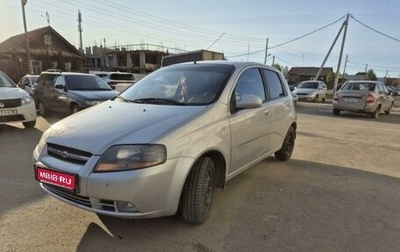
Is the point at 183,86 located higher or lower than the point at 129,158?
higher

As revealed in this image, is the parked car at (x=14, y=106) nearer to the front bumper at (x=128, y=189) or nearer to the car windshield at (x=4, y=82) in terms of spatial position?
the car windshield at (x=4, y=82)

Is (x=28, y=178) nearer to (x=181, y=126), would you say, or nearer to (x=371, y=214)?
(x=181, y=126)

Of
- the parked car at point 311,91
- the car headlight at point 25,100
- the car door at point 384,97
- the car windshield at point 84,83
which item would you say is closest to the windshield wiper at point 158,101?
the car headlight at point 25,100

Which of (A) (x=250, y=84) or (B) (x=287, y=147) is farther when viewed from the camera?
(B) (x=287, y=147)

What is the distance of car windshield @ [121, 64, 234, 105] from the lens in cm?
362

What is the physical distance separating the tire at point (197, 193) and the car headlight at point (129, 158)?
485mm

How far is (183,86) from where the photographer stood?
3.87 meters

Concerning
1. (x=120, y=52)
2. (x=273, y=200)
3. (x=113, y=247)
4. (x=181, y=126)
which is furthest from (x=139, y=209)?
(x=120, y=52)

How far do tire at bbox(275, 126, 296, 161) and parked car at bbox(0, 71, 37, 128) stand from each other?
616cm

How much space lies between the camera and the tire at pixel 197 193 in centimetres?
304

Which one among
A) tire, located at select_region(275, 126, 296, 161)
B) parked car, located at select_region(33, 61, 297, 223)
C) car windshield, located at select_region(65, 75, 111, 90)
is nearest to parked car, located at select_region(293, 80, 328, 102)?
car windshield, located at select_region(65, 75, 111, 90)

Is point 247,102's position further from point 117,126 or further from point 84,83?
point 84,83

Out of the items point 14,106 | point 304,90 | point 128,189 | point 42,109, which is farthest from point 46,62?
point 128,189

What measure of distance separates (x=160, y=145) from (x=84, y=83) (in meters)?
8.19
